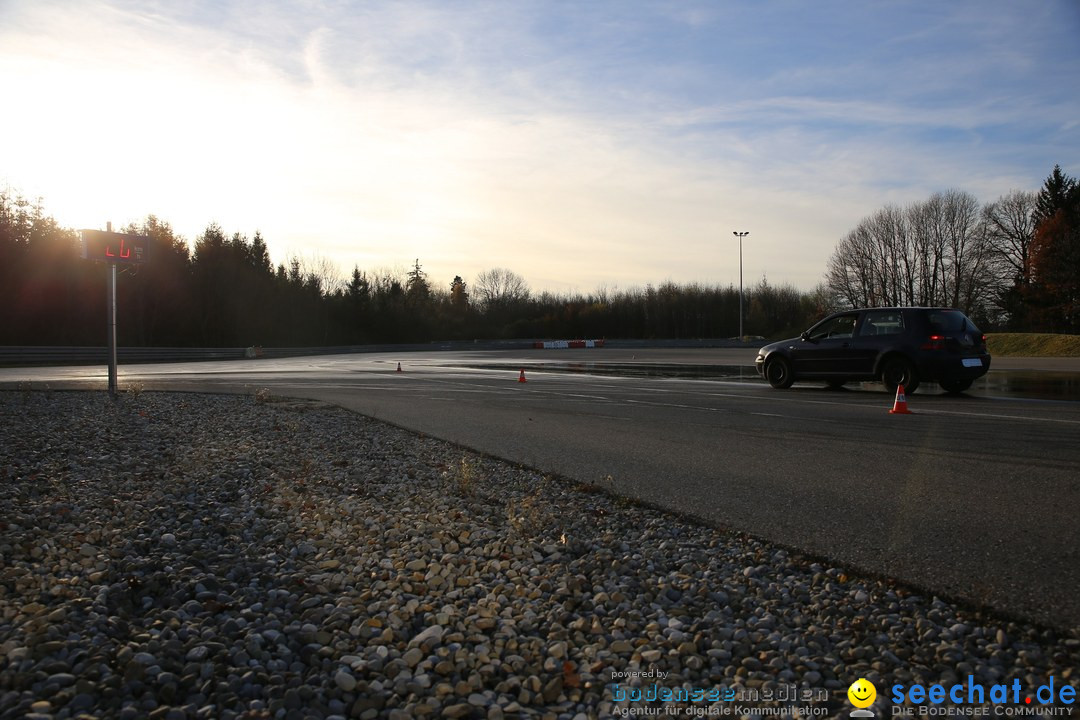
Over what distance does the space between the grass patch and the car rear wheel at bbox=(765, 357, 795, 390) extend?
22752 millimetres

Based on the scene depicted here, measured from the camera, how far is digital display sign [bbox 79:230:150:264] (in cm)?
1489

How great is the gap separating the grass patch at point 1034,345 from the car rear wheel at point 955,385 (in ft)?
73.7

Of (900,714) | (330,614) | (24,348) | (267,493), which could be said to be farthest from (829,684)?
(24,348)

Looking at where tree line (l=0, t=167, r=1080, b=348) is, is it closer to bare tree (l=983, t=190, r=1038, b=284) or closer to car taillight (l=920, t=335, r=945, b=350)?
bare tree (l=983, t=190, r=1038, b=284)

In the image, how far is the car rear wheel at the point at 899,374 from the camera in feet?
49.4

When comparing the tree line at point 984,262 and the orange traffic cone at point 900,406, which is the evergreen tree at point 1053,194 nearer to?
the tree line at point 984,262

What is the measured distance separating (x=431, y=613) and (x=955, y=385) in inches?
570

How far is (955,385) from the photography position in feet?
50.2

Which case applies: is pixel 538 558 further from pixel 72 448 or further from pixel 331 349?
pixel 331 349

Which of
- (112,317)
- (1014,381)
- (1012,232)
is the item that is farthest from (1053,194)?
(112,317)

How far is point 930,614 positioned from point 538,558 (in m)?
2.34

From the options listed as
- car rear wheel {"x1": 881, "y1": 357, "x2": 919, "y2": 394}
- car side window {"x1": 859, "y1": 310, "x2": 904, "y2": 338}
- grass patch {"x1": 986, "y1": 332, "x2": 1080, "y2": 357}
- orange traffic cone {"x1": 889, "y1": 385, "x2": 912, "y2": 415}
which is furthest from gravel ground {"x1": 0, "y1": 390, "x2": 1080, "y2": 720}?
grass patch {"x1": 986, "y1": 332, "x2": 1080, "y2": 357}

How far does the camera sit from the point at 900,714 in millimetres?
3045

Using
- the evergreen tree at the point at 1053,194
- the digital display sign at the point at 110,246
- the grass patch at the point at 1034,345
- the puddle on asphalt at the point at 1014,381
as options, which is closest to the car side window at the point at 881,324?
the puddle on asphalt at the point at 1014,381
